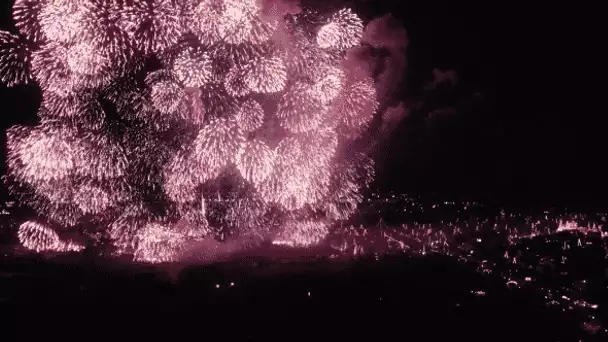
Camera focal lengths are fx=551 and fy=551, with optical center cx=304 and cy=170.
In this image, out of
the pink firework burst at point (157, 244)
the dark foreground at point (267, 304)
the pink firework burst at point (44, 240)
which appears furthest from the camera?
the pink firework burst at point (44, 240)

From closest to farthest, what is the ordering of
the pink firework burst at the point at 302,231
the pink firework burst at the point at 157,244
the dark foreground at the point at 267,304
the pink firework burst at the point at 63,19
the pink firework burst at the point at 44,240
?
1. the dark foreground at the point at 267,304
2. the pink firework burst at the point at 63,19
3. the pink firework burst at the point at 157,244
4. the pink firework burst at the point at 302,231
5. the pink firework burst at the point at 44,240

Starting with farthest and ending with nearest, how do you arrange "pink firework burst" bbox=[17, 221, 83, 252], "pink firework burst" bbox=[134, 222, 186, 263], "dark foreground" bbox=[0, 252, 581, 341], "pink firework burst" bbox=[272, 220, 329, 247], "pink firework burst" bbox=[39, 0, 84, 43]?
"pink firework burst" bbox=[17, 221, 83, 252]
"pink firework burst" bbox=[272, 220, 329, 247]
"pink firework burst" bbox=[134, 222, 186, 263]
"pink firework burst" bbox=[39, 0, 84, 43]
"dark foreground" bbox=[0, 252, 581, 341]

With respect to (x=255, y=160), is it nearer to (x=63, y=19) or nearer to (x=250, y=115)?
(x=250, y=115)

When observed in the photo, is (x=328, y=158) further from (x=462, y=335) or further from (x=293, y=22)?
(x=462, y=335)

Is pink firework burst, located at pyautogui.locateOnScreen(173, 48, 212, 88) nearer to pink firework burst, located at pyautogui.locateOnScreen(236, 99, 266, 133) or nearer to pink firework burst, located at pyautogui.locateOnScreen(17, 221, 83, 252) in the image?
pink firework burst, located at pyautogui.locateOnScreen(236, 99, 266, 133)

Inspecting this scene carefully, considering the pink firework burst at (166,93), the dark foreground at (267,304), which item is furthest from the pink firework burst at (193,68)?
the dark foreground at (267,304)

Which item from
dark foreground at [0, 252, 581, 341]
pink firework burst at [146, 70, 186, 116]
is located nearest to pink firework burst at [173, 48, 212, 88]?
pink firework burst at [146, 70, 186, 116]

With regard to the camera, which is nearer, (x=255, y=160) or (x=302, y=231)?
(x=255, y=160)

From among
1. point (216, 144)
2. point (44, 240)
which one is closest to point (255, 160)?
point (216, 144)

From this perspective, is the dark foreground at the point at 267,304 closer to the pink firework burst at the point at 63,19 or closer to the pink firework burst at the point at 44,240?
the pink firework burst at the point at 44,240
